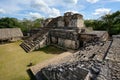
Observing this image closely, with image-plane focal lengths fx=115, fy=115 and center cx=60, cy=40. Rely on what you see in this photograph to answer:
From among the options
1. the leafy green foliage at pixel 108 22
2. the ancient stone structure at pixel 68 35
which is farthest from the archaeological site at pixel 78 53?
the leafy green foliage at pixel 108 22

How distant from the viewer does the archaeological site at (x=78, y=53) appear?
4727 mm

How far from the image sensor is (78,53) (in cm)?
951

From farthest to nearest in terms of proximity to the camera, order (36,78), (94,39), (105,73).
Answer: (94,39) → (36,78) → (105,73)

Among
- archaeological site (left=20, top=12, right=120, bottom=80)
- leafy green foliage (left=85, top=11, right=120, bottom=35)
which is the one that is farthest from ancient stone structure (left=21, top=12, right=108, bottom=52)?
leafy green foliage (left=85, top=11, right=120, bottom=35)

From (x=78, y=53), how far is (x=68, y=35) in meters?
5.32

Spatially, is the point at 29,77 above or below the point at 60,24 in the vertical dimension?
below

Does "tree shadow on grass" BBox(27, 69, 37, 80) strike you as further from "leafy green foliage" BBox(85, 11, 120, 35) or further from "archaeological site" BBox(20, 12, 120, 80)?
"leafy green foliage" BBox(85, 11, 120, 35)

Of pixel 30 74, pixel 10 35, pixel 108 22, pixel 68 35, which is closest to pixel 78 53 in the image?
pixel 30 74

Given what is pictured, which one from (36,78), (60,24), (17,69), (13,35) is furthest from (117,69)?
(13,35)

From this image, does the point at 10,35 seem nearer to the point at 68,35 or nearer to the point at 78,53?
the point at 68,35

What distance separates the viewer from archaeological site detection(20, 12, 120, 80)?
473 cm

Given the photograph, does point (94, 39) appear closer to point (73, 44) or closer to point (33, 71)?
point (73, 44)

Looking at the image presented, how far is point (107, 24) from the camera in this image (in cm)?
2586

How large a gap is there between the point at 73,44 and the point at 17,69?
7109 mm
